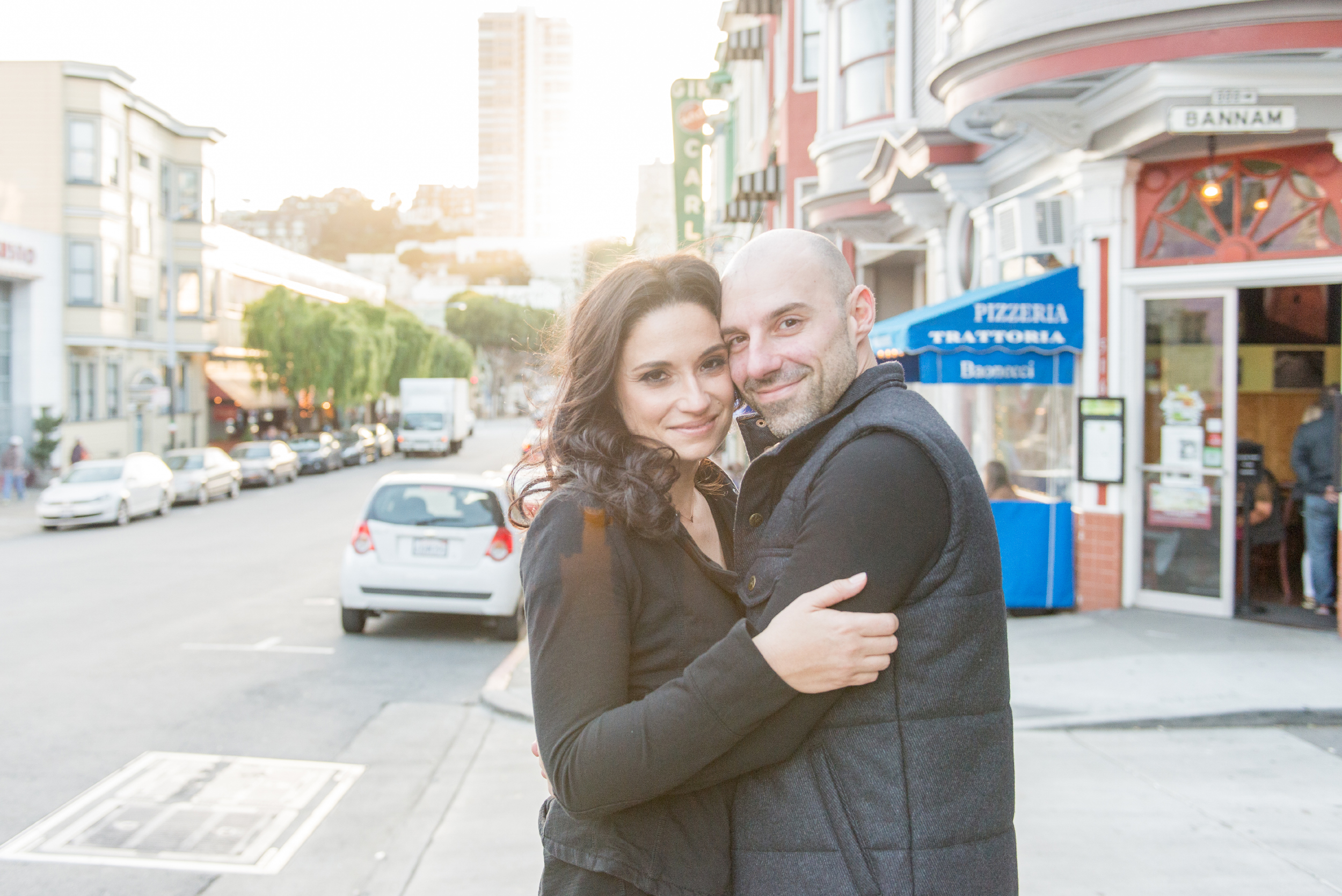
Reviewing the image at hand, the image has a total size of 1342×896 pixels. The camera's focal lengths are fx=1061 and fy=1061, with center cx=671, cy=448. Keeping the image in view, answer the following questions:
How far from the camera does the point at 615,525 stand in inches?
75.5

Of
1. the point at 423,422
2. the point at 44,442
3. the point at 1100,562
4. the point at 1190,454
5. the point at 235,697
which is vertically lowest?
the point at 235,697

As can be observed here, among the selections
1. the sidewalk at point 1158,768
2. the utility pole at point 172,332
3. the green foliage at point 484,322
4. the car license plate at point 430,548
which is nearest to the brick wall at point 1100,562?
the sidewalk at point 1158,768

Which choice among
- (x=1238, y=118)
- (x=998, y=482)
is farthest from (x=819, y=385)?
(x=998, y=482)

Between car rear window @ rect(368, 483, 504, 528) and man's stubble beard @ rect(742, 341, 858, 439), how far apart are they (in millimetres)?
8171

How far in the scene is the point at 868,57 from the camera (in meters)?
13.8

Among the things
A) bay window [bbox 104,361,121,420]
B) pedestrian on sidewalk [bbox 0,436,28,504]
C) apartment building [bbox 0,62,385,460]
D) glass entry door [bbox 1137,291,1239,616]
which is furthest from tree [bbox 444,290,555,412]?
glass entry door [bbox 1137,291,1239,616]

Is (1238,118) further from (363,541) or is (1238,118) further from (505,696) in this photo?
(363,541)

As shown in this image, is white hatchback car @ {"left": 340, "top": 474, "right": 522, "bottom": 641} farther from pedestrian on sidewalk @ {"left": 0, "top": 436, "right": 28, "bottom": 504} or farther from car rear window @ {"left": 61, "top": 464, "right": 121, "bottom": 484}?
pedestrian on sidewalk @ {"left": 0, "top": 436, "right": 28, "bottom": 504}

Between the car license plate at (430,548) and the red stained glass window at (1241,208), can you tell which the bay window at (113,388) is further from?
the red stained glass window at (1241,208)

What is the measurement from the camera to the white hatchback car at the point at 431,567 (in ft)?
31.9

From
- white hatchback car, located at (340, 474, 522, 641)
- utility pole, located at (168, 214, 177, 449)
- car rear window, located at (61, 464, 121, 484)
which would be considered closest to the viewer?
white hatchback car, located at (340, 474, 522, 641)

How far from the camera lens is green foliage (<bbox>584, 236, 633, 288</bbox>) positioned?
229 cm

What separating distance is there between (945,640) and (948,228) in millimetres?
11758

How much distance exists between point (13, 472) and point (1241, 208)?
26.1m
